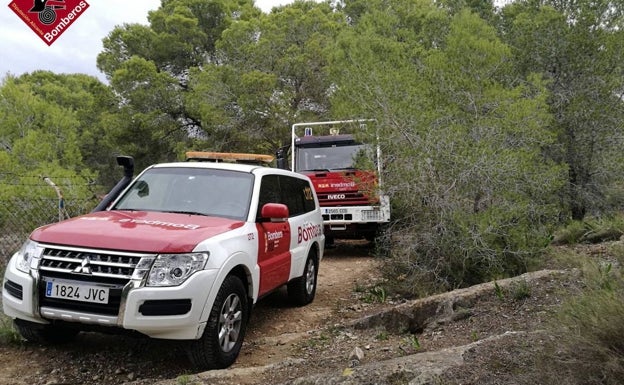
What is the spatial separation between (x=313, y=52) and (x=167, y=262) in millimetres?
19050

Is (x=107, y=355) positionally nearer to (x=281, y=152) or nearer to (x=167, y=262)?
(x=167, y=262)

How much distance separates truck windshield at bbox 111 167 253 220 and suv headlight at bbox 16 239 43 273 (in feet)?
3.73

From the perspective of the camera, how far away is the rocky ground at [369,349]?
3.15 meters

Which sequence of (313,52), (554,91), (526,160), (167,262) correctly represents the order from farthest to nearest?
(313,52), (554,91), (526,160), (167,262)

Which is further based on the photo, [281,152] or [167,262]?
[281,152]

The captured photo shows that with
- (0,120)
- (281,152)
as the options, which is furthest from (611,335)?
(0,120)

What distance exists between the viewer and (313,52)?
71.8ft

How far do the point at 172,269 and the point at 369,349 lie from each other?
1840 mm

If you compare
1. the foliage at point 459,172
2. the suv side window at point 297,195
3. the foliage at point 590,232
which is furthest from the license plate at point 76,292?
the foliage at point 590,232

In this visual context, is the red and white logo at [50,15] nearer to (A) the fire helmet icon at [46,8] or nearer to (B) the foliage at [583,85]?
(A) the fire helmet icon at [46,8]

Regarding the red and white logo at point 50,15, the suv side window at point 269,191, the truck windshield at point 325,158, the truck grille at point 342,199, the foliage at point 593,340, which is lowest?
the foliage at point 593,340

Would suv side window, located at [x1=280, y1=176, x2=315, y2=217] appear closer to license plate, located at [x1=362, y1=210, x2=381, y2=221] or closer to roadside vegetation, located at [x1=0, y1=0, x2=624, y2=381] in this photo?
roadside vegetation, located at [x1=0, y1=0, x2=624, y2=381]

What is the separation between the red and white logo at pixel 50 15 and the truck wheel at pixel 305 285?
28.9 ft

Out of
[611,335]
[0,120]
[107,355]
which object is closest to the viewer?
[611,335]
